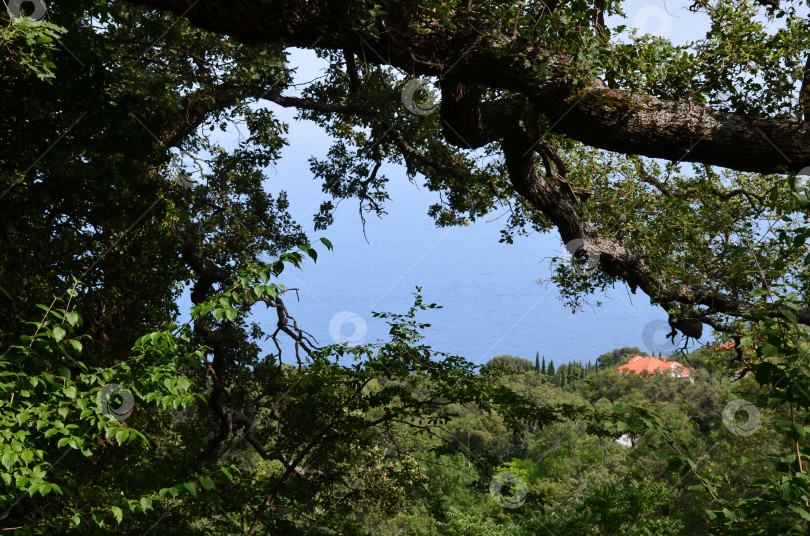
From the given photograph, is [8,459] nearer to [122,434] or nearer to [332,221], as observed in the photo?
[122,434]

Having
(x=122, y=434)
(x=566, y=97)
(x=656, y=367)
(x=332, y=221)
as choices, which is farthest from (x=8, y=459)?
(x=332, y=221)

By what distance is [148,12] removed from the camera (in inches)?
310

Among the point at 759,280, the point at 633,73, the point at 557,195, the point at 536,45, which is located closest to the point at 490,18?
the point at 536,45

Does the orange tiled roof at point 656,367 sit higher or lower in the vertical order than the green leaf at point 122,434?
higher

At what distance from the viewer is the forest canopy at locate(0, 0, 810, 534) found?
307cm

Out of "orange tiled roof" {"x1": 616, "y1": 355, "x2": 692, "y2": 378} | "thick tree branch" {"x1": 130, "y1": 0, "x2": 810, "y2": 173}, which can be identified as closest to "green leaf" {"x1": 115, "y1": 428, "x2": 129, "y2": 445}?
"thick tree branch" {"x1": 130, "y1": 0, "x2": 810, "y2": 173}

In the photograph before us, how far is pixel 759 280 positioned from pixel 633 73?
149 inches

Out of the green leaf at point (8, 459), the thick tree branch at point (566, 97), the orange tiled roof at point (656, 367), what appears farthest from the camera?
the orange tiled roof at point (656, 367)

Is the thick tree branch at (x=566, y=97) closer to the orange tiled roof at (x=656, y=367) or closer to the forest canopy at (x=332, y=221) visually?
the forest canopy at (x=332, y=221)

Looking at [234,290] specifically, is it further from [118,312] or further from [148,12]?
[148,12]

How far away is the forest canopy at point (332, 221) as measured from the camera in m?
3.07

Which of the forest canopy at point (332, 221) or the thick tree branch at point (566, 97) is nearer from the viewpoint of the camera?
the forest canopy at point (332, 221)

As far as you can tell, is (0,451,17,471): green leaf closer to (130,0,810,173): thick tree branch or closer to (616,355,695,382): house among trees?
(130,0,810,173): thick tree branch

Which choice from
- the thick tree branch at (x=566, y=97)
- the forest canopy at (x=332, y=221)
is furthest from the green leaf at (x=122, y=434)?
the thick tree branch at (x=566, y=97)
